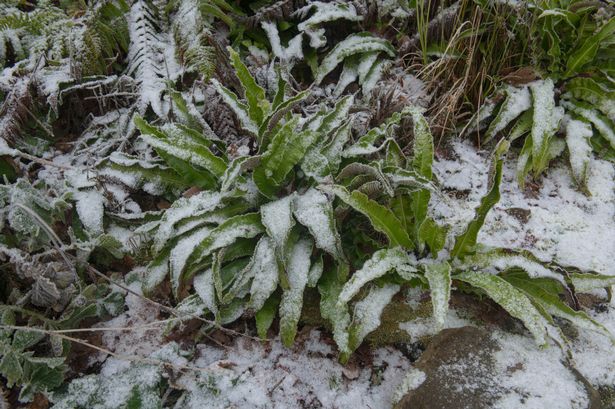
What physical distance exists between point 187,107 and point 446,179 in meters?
1.47


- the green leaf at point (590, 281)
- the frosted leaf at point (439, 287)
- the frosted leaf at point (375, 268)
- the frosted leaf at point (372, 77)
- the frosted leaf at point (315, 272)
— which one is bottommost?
the green leaf at point (590, 281)

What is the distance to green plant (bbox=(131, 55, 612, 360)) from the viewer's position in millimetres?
1911

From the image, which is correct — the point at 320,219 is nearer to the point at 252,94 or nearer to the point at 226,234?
the point at 226,234

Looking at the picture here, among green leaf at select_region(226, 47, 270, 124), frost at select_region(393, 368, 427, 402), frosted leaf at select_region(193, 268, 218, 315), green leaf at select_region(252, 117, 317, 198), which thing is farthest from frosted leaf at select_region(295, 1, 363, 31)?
frost at select_region(393, 368, 427, 402)

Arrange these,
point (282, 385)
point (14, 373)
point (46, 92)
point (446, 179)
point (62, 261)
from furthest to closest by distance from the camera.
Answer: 1. point (446, 179)
2. point (46, 92)
3. point (62, 261)
4. point (282, 385)
5. point (14, 373)

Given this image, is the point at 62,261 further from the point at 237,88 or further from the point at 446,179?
the point at 446,179

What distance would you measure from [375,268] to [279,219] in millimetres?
444

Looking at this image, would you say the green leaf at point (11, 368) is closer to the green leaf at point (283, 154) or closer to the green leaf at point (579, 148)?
the green leaf at point (283, 154)

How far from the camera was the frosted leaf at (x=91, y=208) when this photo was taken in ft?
7.20

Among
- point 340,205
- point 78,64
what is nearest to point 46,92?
point 78,64

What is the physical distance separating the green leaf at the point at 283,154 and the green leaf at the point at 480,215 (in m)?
0.77

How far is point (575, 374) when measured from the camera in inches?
69.9

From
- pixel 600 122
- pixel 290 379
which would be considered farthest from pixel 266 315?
pixel 600 122

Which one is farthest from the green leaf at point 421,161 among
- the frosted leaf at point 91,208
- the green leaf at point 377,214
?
the frosted leaf at point 91,208
